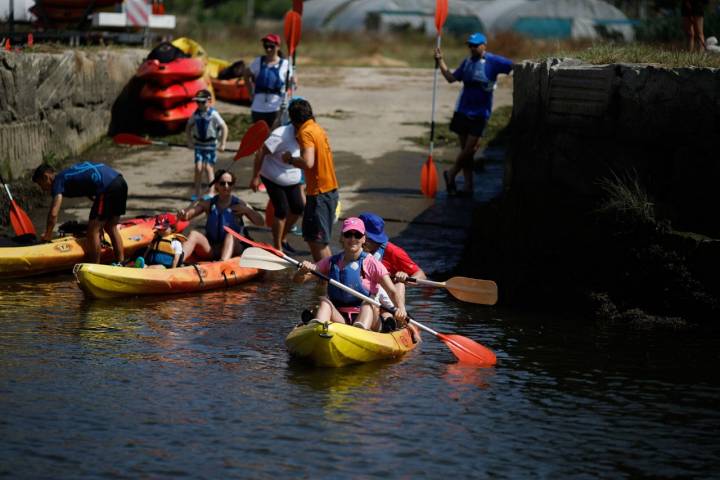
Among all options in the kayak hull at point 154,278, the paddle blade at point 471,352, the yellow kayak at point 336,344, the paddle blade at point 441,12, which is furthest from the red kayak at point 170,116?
the paddle blade at point 471,352

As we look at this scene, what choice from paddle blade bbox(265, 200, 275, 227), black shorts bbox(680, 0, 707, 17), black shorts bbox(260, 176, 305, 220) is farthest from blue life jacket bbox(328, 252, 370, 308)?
black shorts bbox(680, 0, 707, 17)

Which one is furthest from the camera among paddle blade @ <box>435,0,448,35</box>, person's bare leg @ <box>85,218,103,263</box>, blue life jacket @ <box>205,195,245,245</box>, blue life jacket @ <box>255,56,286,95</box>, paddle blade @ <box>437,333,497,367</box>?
paddle blade @ <box>435,0,448,35</box>

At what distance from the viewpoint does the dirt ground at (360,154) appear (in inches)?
503

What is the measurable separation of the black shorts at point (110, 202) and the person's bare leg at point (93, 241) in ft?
0.22

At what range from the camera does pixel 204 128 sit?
1255cm

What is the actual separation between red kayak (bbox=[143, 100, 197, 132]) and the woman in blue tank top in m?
5.45

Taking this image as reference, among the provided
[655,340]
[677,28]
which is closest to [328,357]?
[655,340]

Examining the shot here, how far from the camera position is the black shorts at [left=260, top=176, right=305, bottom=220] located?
10656mm

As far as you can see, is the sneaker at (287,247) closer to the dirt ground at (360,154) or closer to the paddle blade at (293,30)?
the dirt ground at (360,154)

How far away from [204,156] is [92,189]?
269cm

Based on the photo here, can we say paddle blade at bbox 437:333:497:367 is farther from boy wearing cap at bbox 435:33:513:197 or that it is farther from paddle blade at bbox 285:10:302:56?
paddle blade at bbox 285:10:302:56

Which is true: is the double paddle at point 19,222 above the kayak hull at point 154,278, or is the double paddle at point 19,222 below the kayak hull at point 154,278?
above

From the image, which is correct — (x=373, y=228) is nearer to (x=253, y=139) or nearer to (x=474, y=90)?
(x=253, y=139)

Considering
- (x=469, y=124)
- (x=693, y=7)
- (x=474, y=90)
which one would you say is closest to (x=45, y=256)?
(x=469, y=124)
